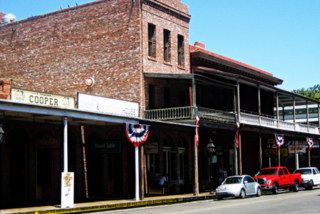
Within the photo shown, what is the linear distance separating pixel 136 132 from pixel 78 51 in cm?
1221

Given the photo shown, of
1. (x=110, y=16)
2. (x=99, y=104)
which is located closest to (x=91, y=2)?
(x=110, y=16)

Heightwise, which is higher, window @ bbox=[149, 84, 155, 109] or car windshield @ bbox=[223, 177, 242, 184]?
window @ bbox=[149, 84, 155, 109]

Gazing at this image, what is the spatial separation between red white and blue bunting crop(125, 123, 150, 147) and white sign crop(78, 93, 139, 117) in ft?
6.83

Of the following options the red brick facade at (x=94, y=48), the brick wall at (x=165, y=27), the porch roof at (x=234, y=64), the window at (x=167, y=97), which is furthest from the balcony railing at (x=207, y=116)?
the porch roof at (x=234, y=64)

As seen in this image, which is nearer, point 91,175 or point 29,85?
point 91,175

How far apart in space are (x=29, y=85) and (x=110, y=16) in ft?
27.3

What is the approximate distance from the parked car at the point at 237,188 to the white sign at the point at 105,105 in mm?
6764

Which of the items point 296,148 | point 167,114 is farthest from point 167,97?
point 296,148

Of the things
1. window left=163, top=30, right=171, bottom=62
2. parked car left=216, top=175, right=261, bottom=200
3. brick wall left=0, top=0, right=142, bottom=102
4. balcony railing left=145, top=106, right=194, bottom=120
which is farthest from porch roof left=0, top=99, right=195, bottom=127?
window left=163, top=30, right=171, bottom=62

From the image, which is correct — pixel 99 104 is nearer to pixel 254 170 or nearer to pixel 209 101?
pixel 209 101

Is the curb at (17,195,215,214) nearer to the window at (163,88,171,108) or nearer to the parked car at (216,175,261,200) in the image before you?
the parked car at (216,175,261,200)

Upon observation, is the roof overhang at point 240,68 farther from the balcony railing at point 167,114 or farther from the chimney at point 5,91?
the chimney at point 5,91

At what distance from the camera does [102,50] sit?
3584cm

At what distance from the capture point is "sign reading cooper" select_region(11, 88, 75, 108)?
2422 centimetres
